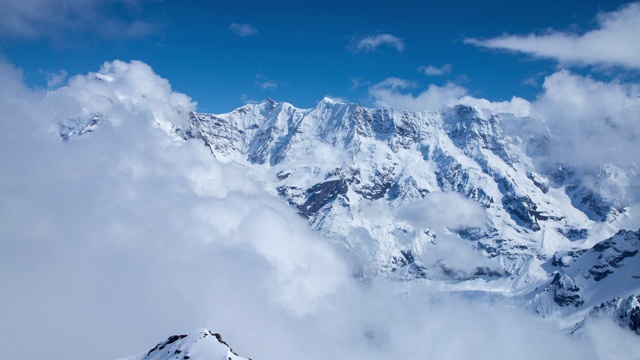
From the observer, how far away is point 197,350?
289 feet

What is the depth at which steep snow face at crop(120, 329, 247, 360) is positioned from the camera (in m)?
86.9

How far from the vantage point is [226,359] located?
85.7m

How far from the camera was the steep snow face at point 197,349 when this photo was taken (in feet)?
285

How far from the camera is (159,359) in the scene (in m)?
91.8

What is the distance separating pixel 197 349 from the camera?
8819 centimetres

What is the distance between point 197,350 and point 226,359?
18.1 ft

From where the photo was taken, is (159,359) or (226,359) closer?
(226,359)

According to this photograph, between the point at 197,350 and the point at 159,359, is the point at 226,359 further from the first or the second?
the point at 159,359

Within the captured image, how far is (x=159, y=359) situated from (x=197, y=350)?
8.42 metres

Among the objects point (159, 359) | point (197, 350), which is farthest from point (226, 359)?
point (159, 359)

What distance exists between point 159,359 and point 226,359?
44.6 feet
